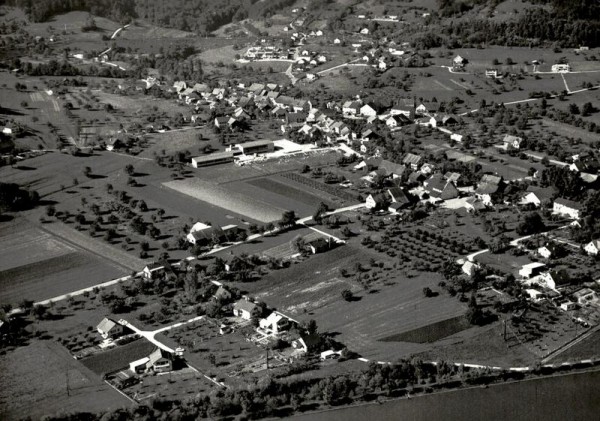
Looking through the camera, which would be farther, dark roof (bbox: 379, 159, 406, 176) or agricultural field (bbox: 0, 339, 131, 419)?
dark roof (bbox: 379, 159, 406, 176)

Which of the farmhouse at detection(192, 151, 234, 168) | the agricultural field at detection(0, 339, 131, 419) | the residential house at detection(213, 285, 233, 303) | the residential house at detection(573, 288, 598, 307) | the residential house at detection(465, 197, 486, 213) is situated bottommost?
the residential house at detection(573, 288, 598, 307)

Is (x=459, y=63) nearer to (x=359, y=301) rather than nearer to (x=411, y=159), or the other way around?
(x=411, y=159)

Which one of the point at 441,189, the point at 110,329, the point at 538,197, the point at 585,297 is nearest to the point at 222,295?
the point at 110,329

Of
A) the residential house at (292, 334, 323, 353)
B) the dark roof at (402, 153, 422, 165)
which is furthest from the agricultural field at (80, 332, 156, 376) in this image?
the dark roof at (402, 153, 422, 165)

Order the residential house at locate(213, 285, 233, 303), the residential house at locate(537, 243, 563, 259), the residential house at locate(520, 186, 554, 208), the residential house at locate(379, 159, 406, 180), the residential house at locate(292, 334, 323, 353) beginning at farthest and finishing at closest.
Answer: the residential house at locate(379, 159, 406, 180) → the residential house at locate(520, 186, 554, 208) → the residential house at locate(537, 243, 563, 259) → the residential house at locate(213, 285, 233, 303) → the residential house at locate(292, 334, 323, 353)

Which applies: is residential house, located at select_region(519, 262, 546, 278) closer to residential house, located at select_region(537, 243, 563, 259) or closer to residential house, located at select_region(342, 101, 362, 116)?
residential house, located at select_region(537, 243, 563, 259)

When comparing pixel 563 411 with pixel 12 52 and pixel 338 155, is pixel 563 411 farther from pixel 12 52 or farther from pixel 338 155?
pixel 12 52

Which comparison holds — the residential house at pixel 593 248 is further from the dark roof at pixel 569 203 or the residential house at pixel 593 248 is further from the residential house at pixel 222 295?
the residential house at pixel 222 295
